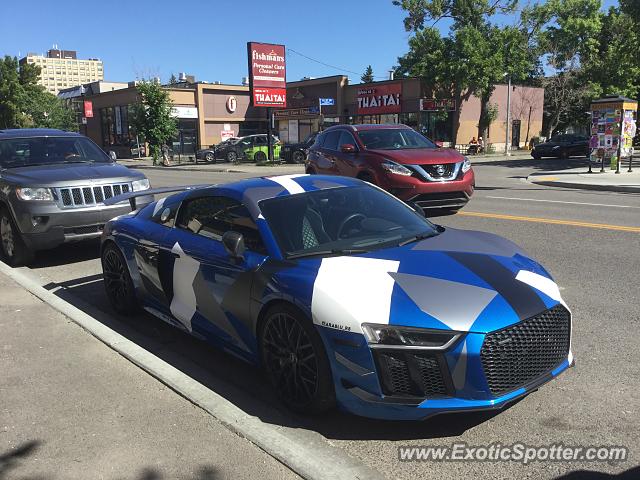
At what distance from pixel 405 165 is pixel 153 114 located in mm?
32027

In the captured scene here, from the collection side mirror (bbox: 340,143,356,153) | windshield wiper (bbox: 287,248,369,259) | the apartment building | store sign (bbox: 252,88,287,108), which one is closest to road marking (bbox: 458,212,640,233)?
side mirror (bbox: 340,143,356,153)

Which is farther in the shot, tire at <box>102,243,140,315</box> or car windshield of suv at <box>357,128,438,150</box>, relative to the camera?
car windshield of suv at <box>357,128,438,150</box>

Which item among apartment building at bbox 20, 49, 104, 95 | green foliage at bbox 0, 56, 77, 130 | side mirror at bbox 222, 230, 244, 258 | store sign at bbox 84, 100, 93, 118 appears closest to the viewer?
side mirror at bbox 222, 230, 244, 258

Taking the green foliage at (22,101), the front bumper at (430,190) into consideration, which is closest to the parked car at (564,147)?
the front bumper at (430,190)

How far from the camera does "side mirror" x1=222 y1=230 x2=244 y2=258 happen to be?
146 inches

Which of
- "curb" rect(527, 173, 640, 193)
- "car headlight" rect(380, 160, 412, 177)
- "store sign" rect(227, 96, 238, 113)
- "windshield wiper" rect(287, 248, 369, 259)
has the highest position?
"store sign" rect(227, 96, 238, 113)

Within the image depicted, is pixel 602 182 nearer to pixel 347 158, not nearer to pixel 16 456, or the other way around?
pixel 347 158

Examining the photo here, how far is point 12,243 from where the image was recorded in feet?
25.2

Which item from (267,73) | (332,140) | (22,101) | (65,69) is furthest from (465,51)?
(65,69)

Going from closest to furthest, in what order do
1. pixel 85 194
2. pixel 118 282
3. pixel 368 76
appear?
pixel 118 282
pixel 85 194
pixel 368 76

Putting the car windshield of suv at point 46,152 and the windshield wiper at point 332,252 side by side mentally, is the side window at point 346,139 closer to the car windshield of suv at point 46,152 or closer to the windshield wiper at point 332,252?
the car windshield of suv at point 46,152

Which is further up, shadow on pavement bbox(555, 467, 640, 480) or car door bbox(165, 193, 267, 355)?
car door bbox(165, 193, 267, 355)

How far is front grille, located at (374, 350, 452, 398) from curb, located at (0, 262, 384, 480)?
446mm

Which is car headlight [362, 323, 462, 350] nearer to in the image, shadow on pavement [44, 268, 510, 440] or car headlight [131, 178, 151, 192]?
shadow on pavement [44, 268, 510, 440]
